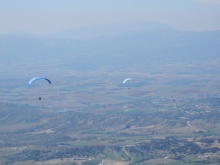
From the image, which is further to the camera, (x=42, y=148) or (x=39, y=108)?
(x=39, y=108)

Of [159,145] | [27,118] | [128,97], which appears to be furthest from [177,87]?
[159,145]

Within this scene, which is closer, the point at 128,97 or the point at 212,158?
the point at 212,158

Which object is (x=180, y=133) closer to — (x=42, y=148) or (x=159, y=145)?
(x=159, y=145)

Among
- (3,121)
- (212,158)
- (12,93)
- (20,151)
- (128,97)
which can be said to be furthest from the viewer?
(12,93)

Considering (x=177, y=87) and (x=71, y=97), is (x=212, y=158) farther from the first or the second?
(x=177, y=87)

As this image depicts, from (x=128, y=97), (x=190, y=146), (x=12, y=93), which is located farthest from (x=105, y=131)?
(x=12, y=93)

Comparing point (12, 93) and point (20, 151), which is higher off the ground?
point (12, 93)

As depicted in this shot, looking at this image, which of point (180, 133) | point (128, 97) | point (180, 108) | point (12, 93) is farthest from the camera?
point (12, 93)

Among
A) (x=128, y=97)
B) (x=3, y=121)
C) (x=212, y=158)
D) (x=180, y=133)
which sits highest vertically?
(x=128, y=97)

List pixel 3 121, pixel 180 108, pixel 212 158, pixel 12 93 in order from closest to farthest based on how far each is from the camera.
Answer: pixel 212 158 < pixel 3 121 < pixel 180 108 < pixel 12 93
